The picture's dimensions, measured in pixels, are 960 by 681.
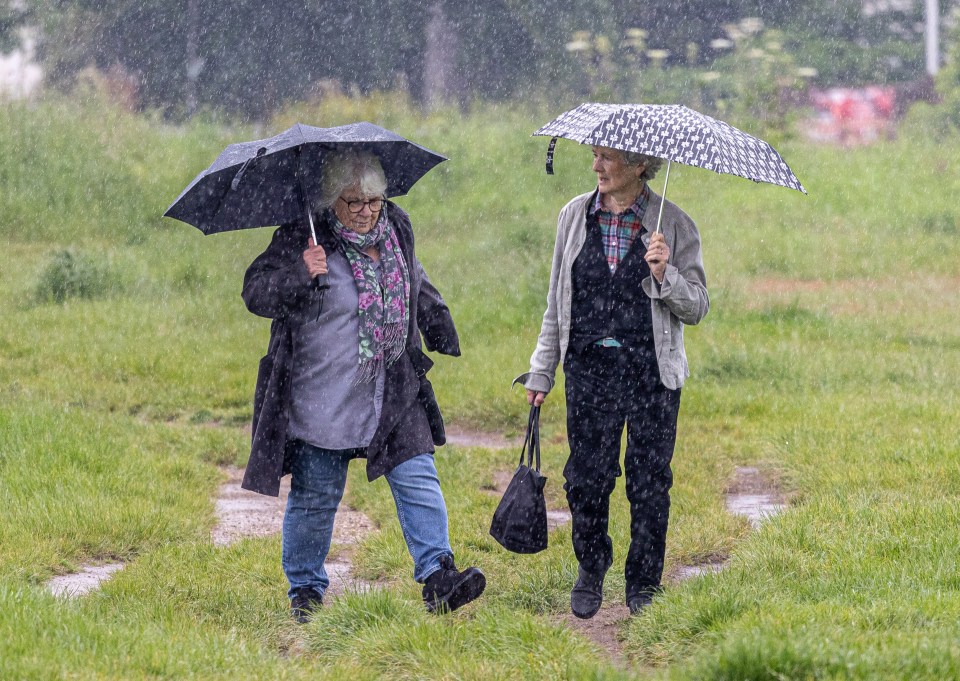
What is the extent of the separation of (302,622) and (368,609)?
340 millimetres

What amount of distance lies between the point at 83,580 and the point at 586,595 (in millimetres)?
2217

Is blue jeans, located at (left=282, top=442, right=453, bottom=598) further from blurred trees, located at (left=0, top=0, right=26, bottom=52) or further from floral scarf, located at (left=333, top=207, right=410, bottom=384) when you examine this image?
blurred trees, located at (left=0, top=0, right=26, bottom=52)

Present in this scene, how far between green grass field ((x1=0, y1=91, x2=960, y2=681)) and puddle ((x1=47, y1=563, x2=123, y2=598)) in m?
0.10

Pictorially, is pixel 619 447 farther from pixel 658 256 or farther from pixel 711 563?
pixel 711 563

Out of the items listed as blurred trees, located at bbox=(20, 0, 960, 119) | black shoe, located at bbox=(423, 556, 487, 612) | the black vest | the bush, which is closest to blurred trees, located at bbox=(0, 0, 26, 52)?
blurred trees, located at bbox=(20, 0, 960, 119)

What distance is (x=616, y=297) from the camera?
483cm

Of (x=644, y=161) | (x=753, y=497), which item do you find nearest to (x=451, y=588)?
(x=644, y=161)

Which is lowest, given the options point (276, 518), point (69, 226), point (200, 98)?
point (276, 518)

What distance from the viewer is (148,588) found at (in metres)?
5.33

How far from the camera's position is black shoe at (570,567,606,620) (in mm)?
4977

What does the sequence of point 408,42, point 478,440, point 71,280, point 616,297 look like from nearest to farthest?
point 616,297 → point 478,440 → point 71,280 → point 408,42

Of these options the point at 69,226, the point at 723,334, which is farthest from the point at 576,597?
the point at 69,226

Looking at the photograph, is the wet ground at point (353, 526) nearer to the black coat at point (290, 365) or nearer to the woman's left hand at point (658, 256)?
the black coat at point (290, 365)

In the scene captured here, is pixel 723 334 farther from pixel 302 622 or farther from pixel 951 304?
pixel 302 622
